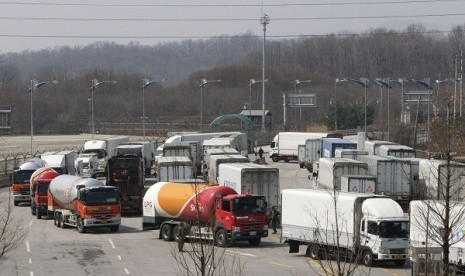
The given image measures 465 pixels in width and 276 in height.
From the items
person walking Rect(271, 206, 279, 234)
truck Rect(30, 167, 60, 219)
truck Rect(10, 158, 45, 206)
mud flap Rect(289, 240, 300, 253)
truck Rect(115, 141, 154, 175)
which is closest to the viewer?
mud flap Rect(289, 240, 300, 253)

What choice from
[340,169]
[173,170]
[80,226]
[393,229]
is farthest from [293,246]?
[173,170]

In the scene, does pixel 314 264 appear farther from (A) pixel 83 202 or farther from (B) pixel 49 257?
(A) pixel 83 202

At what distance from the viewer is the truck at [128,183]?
54344mm

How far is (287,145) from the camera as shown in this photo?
95250 millimetres

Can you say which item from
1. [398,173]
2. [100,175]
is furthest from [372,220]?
[100,175]

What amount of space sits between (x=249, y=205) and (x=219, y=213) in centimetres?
131

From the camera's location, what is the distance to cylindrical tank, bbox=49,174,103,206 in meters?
48.0

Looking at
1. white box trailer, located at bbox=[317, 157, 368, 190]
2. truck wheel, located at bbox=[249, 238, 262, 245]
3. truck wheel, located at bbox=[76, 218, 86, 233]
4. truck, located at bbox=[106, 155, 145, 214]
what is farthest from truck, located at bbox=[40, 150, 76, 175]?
truck wheel, located at bbox=[249, 238, 262, 245]

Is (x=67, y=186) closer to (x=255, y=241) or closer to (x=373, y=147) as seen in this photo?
(x=255, y=241)

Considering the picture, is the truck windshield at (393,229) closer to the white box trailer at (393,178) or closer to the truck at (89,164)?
the white box trailer at (393,178)

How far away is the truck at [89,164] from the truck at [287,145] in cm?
2464

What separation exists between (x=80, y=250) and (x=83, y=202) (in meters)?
5.55

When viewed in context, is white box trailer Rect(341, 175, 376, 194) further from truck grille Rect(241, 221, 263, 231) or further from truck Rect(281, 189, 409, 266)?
truck Rect(281, 189, 409, 266)

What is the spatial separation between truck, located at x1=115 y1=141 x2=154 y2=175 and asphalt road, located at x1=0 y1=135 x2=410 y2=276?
24421mm
